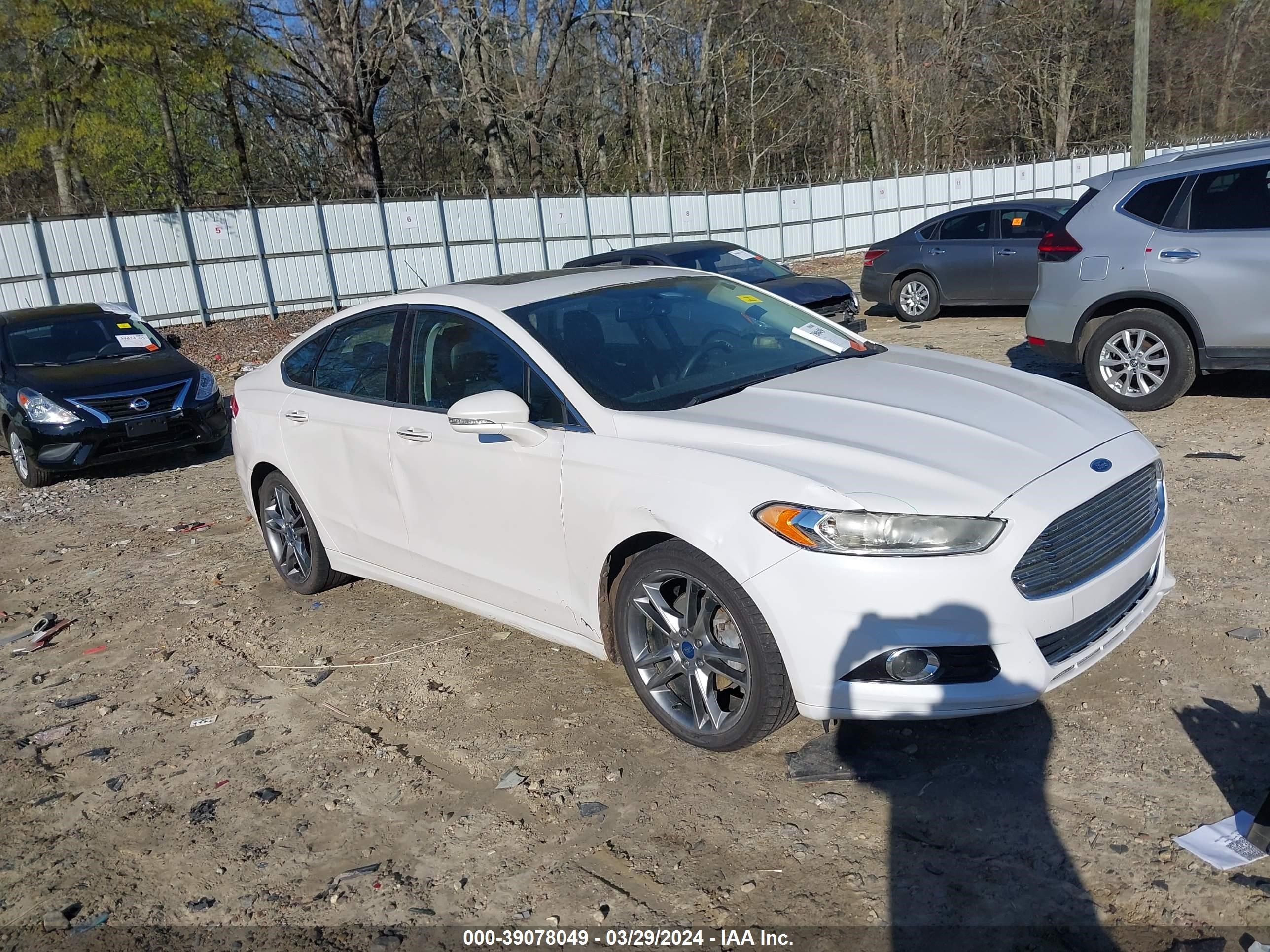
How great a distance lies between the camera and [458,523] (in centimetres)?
420

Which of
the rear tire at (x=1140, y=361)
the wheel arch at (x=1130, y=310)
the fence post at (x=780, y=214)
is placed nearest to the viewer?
the wheel arch at (x=1130, y=310)

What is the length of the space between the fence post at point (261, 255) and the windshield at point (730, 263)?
1115cm

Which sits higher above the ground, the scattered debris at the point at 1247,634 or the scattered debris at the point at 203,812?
the scattered debris at the point at 1247,634

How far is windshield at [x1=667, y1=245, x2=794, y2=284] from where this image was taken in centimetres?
1204

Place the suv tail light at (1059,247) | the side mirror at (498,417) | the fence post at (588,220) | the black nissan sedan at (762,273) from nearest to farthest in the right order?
the side mirror at (498,417)
the suv tail light at (1059,247)
the black nissan sedan at (762,273)
the fence post at (588,220)

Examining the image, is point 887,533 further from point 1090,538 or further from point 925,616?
point 1090,538

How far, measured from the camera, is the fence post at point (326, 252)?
66.6 feet

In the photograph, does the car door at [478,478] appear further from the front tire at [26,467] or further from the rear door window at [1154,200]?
the front tire at [26,467]

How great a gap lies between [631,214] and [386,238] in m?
6.22

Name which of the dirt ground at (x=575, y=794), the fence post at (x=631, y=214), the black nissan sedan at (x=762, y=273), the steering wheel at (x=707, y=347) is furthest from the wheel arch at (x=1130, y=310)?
the fence post at (x=631, y=214)

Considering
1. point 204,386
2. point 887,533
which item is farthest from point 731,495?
point 204,386

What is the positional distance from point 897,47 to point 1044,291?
33052 millimetres

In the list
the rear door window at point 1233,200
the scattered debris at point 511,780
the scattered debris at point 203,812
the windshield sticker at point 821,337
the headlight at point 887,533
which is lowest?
the scattered debris at point 203,812

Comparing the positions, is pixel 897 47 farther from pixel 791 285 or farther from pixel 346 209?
pixel 791 285
